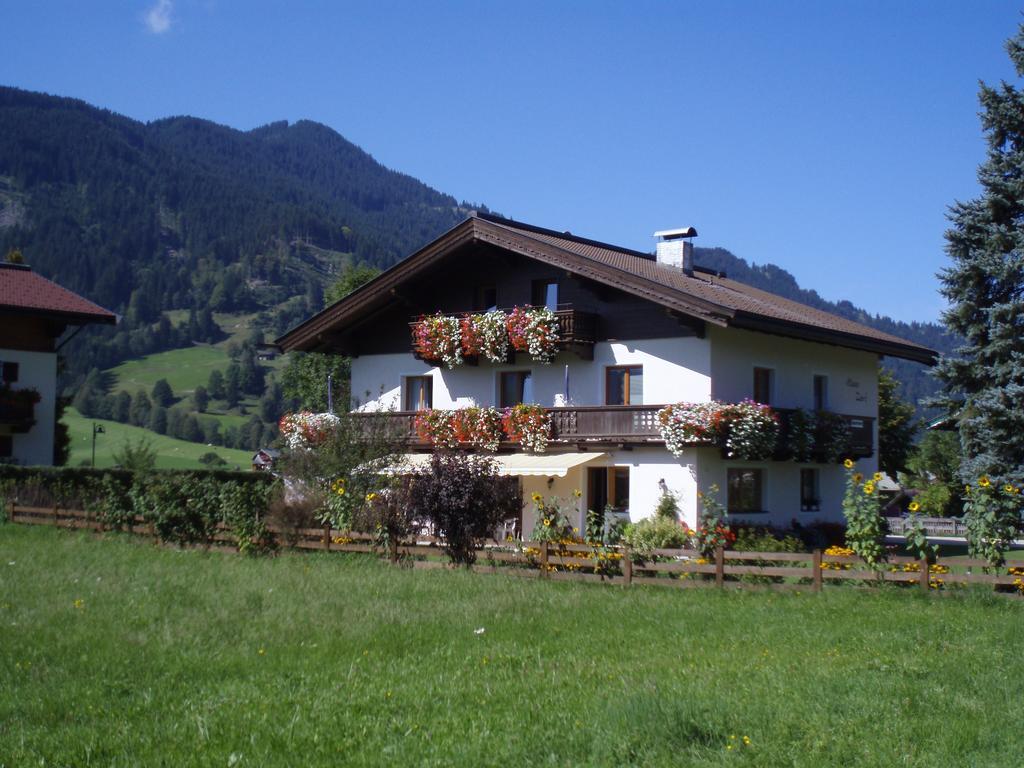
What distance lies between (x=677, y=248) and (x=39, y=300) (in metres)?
24.8

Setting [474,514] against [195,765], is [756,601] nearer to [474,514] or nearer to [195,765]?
[474,514]

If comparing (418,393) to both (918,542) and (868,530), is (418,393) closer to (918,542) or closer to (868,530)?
(868,530)

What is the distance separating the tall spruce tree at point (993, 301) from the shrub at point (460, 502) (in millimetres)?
14189

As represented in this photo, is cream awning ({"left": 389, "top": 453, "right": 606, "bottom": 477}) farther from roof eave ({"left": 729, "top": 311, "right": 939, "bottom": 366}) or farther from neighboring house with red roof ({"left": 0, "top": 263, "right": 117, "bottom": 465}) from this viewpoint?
neighboring house with red roof ({"left": 0, "top": 263, "right": 117, "bottom": 465})

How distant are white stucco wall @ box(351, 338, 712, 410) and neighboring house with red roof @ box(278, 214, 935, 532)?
1.6 inches

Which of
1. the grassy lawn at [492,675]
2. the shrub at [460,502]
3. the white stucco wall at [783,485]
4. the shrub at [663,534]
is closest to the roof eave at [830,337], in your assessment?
the white stucco wall at [783,485]

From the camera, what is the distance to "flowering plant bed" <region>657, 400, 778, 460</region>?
2689 centimetres

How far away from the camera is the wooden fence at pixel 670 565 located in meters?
16.8

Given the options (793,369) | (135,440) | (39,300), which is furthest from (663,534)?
(135,440)

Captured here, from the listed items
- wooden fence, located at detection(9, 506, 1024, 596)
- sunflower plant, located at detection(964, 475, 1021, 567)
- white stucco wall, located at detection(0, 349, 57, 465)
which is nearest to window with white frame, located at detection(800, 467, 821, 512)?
wooden fence, located at detection(9, 506, 1024, 596)

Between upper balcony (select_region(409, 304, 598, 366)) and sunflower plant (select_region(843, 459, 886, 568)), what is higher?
upper balcony (select_region(409, 304, 598, 366))

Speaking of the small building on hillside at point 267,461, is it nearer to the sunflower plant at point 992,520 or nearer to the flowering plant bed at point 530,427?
the flowering plant bed at point 530,427

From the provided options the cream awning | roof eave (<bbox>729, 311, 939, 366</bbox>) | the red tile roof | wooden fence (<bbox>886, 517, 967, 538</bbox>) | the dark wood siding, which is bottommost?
wooden fence (<bbox>886, 517, 967, 538</bbox>)

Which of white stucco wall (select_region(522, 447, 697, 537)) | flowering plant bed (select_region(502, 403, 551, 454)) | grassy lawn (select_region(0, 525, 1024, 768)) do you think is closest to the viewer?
grassy lawn (select_region(0, 525, 1024, 768))
